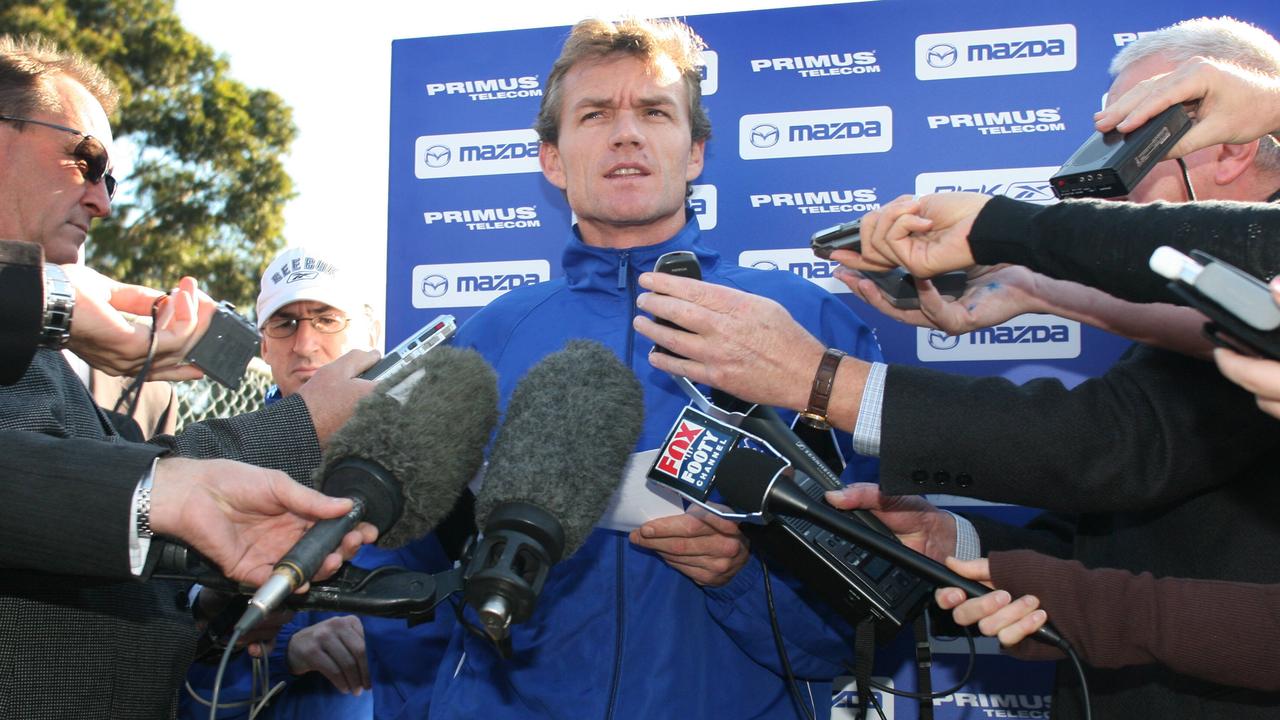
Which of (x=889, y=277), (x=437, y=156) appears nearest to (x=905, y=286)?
(x=889, y=277)

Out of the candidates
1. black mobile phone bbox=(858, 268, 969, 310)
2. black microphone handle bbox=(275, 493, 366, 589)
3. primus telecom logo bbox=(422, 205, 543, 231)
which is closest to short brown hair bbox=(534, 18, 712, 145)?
primus telecom logo bbox=(422, 205, 543, 231)

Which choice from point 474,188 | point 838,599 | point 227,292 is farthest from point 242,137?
point 838,599

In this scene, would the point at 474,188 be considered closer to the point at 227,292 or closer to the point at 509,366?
the point at 509,366

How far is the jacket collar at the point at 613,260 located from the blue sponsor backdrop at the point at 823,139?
67cm

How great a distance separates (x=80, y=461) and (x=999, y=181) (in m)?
2.68

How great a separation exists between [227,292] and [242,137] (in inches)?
88.5

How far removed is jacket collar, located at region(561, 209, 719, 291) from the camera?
290 cm

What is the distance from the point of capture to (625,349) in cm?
274

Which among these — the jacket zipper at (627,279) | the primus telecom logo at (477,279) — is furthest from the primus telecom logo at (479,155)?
the jacket zipper at (627,279)

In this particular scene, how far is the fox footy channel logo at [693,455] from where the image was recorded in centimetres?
194

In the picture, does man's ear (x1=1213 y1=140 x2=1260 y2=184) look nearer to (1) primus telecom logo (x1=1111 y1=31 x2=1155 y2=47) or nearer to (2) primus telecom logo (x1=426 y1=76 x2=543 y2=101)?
(1) primus telecom logo (x1=1111 y1=31 x2=1155 y2=47)

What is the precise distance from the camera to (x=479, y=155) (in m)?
3.82

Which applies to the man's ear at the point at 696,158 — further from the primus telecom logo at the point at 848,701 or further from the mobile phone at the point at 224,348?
the primus telecom logo at the point at 848,701

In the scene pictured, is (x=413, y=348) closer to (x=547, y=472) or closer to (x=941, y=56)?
(x=547, y=472)
